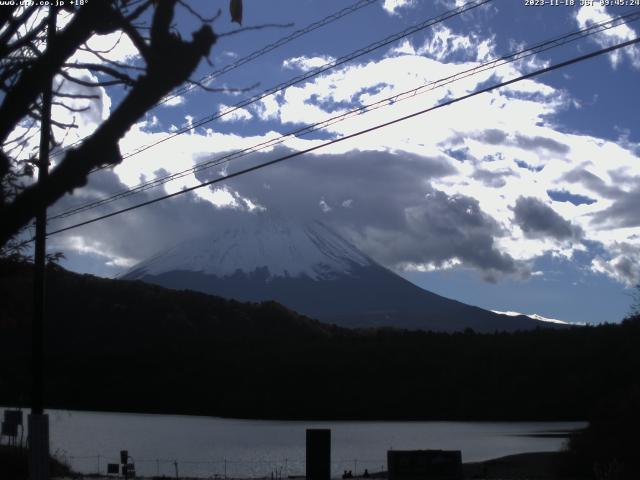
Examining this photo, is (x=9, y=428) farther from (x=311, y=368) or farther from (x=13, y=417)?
(x=311, y=368)

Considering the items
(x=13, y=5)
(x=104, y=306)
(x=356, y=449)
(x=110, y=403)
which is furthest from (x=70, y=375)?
(x=13, y=5)

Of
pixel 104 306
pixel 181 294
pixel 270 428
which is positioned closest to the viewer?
pixel 270 428

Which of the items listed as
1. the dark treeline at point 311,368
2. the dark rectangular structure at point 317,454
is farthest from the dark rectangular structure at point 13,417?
the dark treeline at point 311,368

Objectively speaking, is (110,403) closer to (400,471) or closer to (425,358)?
(425,358)

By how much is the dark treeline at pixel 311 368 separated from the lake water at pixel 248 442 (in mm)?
5860

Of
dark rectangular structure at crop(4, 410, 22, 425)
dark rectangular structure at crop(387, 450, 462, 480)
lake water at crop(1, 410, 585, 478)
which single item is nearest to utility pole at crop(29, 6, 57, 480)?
dark rectangular structure at crop(387, 450, 462, 480)

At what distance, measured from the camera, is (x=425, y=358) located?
104125mm

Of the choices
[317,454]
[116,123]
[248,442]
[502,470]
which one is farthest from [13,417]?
[248,442]

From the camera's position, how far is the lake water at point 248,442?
149 feet

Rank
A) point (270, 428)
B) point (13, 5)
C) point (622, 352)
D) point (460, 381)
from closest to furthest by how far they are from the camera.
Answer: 1. point (13, 5)
2. point (270, 428)
3. point (622, 352)
4. point (460, 381)

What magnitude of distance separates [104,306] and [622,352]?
61.4m

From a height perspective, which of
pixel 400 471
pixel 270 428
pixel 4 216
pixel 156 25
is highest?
pixel 156 25

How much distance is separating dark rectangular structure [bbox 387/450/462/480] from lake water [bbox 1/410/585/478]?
24.2 m

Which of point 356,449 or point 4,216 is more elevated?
point 4,216
